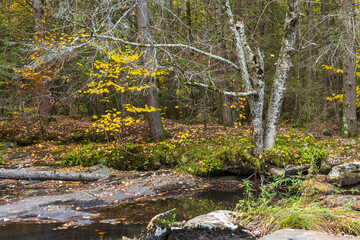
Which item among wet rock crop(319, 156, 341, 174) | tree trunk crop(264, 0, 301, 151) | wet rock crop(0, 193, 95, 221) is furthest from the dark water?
wet rock crop(319, 156, 341, 174)

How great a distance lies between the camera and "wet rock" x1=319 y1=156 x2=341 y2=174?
788cm

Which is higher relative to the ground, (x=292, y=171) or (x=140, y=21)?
(x=140, y=21)

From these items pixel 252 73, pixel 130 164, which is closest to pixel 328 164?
pixel 252 73

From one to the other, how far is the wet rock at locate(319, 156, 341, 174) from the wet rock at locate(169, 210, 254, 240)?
4.69 m

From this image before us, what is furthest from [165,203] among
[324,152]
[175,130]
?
[175,130]

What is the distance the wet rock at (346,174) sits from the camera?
737cm

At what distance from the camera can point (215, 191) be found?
25.9ft

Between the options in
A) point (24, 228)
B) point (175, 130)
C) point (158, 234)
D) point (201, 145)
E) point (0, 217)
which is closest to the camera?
point (158, 234)

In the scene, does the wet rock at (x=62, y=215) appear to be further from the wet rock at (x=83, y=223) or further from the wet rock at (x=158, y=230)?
the wet rock at (x=158, y=230)

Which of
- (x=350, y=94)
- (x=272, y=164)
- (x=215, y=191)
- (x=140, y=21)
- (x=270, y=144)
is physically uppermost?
(x=140, y=21)

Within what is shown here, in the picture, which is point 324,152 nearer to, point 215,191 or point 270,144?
point 270,144

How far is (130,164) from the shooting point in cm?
1013

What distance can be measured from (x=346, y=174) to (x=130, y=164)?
21.7 ft

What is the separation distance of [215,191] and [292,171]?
7.32ft
